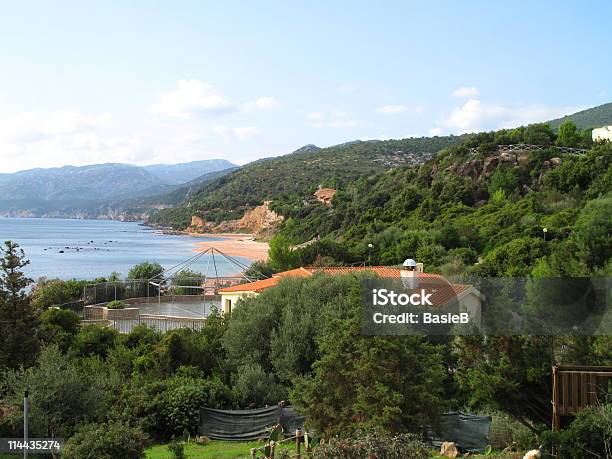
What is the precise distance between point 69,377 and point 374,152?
126528mm

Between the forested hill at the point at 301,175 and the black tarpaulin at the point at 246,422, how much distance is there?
8092 centimetres

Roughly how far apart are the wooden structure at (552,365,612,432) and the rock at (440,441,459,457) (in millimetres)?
2168

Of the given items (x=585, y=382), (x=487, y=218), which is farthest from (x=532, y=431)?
(x=487, y=218)

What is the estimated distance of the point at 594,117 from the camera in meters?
97.7

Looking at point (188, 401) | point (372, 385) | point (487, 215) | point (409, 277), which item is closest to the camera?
point (372, 385)

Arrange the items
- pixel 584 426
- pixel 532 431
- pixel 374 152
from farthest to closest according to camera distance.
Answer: pixel 374 152
pixel 532 431
pixel 584 426

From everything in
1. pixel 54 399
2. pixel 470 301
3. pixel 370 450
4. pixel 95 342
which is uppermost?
pixel 470 301

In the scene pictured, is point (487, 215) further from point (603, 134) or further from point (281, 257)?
point (603, 134)

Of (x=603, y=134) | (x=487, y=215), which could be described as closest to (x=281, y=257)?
(x=487, y=215)

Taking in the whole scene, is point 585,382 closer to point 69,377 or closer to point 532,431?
point 532,431

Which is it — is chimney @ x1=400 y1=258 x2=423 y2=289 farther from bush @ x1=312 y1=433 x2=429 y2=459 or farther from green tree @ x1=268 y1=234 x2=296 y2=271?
green tree @ x1=268 y1=234 x2=296 y2=271

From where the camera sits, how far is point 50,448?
32.5ft

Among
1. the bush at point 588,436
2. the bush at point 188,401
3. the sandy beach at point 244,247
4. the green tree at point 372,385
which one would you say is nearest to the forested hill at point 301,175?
the sandy beach at point 244,247

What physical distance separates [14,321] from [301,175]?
107218 mm
